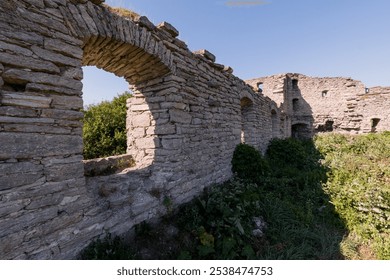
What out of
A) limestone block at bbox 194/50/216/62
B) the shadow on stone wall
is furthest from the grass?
the shadow on stone wall

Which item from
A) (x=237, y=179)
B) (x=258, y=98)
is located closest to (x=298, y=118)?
(x=258, y=98)

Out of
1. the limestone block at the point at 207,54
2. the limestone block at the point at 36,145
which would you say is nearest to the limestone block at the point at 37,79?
the limestone block at the point at 36,145

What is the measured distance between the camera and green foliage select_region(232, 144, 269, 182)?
6.13 m

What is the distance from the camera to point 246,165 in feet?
20.3

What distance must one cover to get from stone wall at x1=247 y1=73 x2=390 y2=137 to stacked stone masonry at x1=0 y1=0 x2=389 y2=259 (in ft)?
41.0

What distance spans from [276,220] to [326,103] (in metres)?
16.3

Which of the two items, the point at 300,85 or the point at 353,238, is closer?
the point at 353,238

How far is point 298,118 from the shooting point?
18312 mm

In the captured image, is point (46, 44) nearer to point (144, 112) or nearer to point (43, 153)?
point (43, 153)

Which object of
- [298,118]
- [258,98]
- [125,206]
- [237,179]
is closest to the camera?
[125,206]

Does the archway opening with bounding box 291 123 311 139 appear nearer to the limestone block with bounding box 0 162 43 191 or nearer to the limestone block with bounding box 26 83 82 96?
the limestone block with bounding box 26 83 82 96

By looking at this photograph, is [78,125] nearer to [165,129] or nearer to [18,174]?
[18,174]

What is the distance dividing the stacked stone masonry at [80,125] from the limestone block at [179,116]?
0.06ft

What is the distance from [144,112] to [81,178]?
1.78 meters
